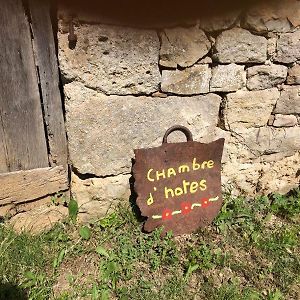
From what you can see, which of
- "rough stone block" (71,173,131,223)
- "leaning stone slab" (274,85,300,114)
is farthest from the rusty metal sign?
"leaning stone slab" (274,85,300,114)

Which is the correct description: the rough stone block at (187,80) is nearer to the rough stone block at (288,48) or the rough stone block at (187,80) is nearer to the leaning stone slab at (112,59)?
the leaning stone slab at (112,59)

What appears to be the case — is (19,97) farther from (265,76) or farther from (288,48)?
(288,48)

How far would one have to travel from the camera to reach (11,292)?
2129 millimetres

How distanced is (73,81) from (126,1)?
486 millimetres

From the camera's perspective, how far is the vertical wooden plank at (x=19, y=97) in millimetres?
2016

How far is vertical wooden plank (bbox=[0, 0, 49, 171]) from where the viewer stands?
2.02 meters

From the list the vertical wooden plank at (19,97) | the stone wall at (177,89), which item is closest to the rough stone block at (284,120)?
the stone wall at (177,89)

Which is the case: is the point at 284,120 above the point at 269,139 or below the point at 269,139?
above

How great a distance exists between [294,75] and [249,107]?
0.32m

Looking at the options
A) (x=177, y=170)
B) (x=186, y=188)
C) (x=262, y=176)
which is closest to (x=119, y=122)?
(x=177, y=170)

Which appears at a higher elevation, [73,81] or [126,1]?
[126,1]

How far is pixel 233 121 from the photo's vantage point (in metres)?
2.52

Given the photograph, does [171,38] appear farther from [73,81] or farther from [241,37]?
[73,81]

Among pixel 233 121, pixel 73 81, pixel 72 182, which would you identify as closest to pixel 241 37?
pixel 233 121
